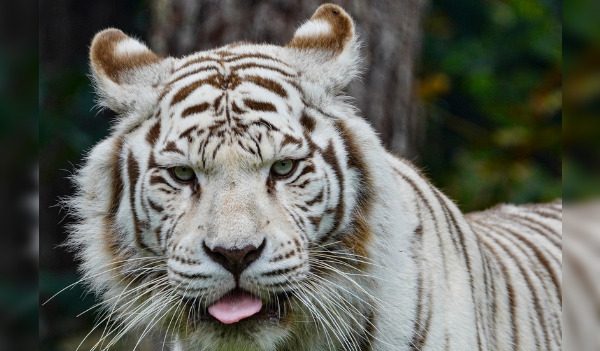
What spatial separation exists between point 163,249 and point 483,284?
1046 millimetres

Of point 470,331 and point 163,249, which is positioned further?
point 470,331

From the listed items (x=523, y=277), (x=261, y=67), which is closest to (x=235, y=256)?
(x=261, y=67)

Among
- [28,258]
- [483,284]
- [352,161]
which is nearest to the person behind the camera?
[28,258]

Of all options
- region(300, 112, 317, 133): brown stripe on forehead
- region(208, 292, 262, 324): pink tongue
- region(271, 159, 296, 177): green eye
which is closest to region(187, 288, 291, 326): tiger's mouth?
region(208, 292, 262, 324): pink tongue

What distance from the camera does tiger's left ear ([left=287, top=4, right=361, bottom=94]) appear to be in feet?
8.21

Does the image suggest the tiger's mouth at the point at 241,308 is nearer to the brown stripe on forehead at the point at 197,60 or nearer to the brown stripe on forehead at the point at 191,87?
the brown stripe on forehead at the point at 191,87

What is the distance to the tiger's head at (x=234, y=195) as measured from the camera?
2.17m

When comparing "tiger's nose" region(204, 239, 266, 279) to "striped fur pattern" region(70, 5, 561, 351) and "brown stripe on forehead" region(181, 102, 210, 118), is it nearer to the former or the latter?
"striped fur pattern" region(70, 5, 561, 351)

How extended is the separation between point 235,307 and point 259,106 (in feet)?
1.70

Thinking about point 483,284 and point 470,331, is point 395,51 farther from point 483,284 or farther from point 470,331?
point 470,331

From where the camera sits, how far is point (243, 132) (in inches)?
88.3

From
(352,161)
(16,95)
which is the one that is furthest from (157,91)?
(16,95)

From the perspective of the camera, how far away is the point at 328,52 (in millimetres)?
2551

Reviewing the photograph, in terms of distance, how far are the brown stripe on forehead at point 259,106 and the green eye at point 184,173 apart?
23 cm
